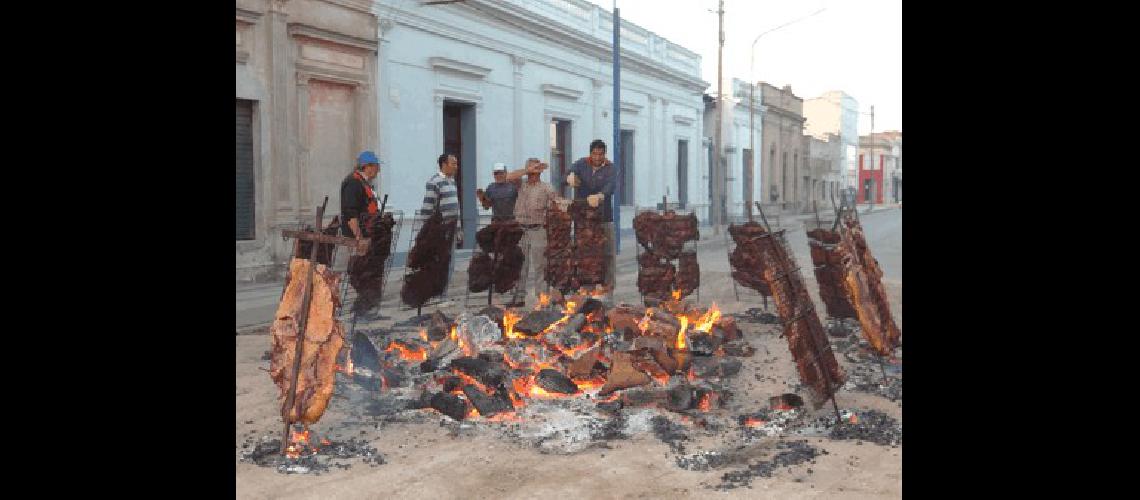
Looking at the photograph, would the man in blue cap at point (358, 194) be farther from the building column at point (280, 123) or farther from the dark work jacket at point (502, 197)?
the building column at point (280, 123)

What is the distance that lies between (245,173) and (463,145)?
6343mm

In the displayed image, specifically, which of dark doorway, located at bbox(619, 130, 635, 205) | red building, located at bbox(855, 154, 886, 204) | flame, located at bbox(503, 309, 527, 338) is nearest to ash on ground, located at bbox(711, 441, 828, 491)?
flame, located at bbox(503, 309, 527, 338)

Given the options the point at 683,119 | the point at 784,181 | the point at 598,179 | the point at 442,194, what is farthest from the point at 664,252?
the point at 784,181

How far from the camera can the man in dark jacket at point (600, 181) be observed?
10.8 meters

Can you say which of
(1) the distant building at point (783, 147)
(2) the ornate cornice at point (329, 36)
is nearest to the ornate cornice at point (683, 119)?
(1) the distant building at point (783, 147)

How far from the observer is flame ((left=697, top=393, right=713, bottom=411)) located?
6508 millimetres

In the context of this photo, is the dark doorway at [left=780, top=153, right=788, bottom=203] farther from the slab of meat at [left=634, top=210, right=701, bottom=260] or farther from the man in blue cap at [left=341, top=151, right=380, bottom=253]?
the man in blue cap at [left=341, top=151, right=380, bottom=253]

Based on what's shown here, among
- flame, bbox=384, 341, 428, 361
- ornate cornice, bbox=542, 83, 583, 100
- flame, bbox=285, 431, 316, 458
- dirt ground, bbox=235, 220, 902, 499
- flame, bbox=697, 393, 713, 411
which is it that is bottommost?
dirt ground, bbox=235, 220, 902, 499

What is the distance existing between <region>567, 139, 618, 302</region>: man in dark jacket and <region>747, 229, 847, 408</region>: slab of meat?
189 inches

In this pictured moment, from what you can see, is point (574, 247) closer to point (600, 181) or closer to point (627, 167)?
point (600, 181)

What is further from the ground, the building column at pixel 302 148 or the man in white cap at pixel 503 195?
the building column at pixel 302 148

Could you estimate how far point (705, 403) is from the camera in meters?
6.56

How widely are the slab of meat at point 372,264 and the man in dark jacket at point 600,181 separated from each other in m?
2.37
